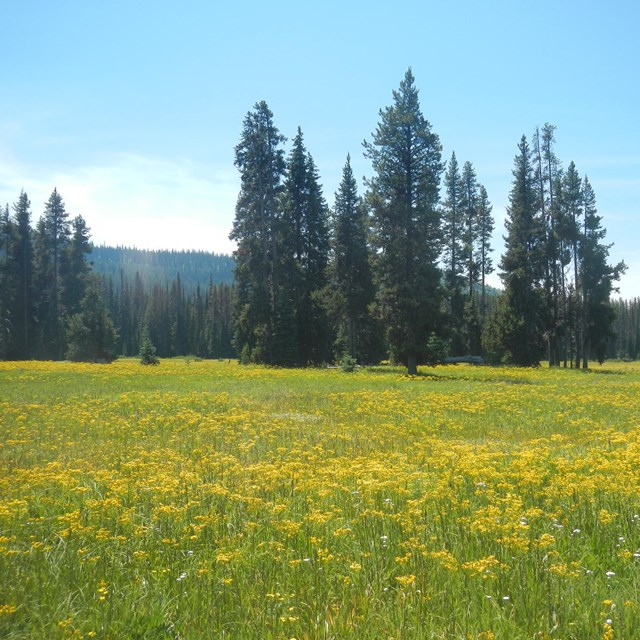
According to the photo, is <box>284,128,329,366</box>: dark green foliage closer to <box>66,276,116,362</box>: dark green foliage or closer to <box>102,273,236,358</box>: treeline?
<box>66,276,116,362</box>: dark green foliage

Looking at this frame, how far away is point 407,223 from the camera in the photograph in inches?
1292

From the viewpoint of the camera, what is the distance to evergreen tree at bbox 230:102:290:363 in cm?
4347

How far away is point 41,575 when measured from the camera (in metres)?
4.46

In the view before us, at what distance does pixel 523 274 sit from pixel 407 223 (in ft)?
52.6

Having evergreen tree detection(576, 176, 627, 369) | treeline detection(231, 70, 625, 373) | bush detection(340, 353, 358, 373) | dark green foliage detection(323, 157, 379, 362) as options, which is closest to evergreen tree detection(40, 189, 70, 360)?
treeline detection(231, 70, 625, 373)

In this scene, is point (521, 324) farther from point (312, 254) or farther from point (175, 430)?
point (175, 430)

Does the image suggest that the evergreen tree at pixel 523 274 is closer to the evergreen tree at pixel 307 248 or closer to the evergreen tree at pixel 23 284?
the evergreen tree at pixel 307 248

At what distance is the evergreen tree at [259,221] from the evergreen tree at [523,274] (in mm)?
17748

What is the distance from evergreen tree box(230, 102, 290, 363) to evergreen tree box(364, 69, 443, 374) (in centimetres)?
1228

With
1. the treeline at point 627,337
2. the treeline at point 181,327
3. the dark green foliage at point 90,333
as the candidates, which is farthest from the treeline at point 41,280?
the treeline at point 627,337

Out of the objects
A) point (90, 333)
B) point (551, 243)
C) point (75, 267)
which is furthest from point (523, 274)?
point (75, 267)

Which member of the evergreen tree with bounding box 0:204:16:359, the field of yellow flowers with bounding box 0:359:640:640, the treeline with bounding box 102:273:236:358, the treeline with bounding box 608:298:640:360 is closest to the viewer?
the field of yellow flowers with bounding box 0:359:640:640

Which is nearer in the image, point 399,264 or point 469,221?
point 399,264

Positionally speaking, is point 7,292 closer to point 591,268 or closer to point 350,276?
point 350,276
